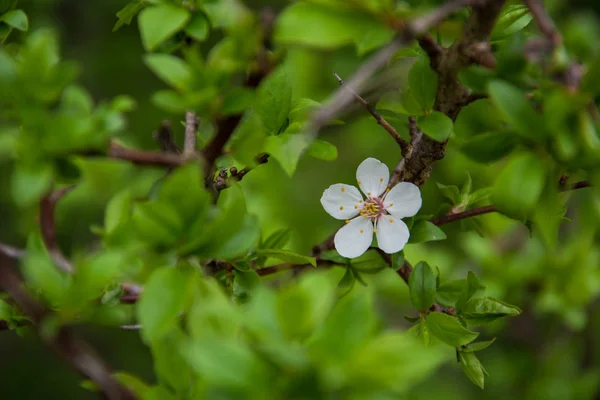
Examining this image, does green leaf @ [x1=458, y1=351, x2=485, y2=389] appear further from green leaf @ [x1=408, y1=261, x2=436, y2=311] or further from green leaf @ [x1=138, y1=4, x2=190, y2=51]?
green leaf @ [x1=138, y1=4, x2=190, y2=51]

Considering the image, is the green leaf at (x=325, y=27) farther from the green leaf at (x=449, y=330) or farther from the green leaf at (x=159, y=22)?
the green leaf at (x=449, y=330)

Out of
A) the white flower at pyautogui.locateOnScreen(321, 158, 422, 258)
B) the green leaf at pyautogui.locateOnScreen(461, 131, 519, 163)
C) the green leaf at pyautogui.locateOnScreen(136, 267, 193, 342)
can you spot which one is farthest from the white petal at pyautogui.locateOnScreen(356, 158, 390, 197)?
the green leaf at pyautogui.locateOnScreen(136, 267, 193, 342)

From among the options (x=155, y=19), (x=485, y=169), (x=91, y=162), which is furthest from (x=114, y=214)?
(x=485, y=169)

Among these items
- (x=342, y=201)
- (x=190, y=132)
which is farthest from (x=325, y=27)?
(x=342, y=201)

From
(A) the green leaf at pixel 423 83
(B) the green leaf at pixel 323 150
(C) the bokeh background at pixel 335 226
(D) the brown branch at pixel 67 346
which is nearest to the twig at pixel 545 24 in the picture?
(C) the bokeh background at pixel 335 226

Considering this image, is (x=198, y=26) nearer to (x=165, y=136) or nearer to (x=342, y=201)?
(x=165, y=136)

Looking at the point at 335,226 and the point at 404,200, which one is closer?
the point at 404,200
